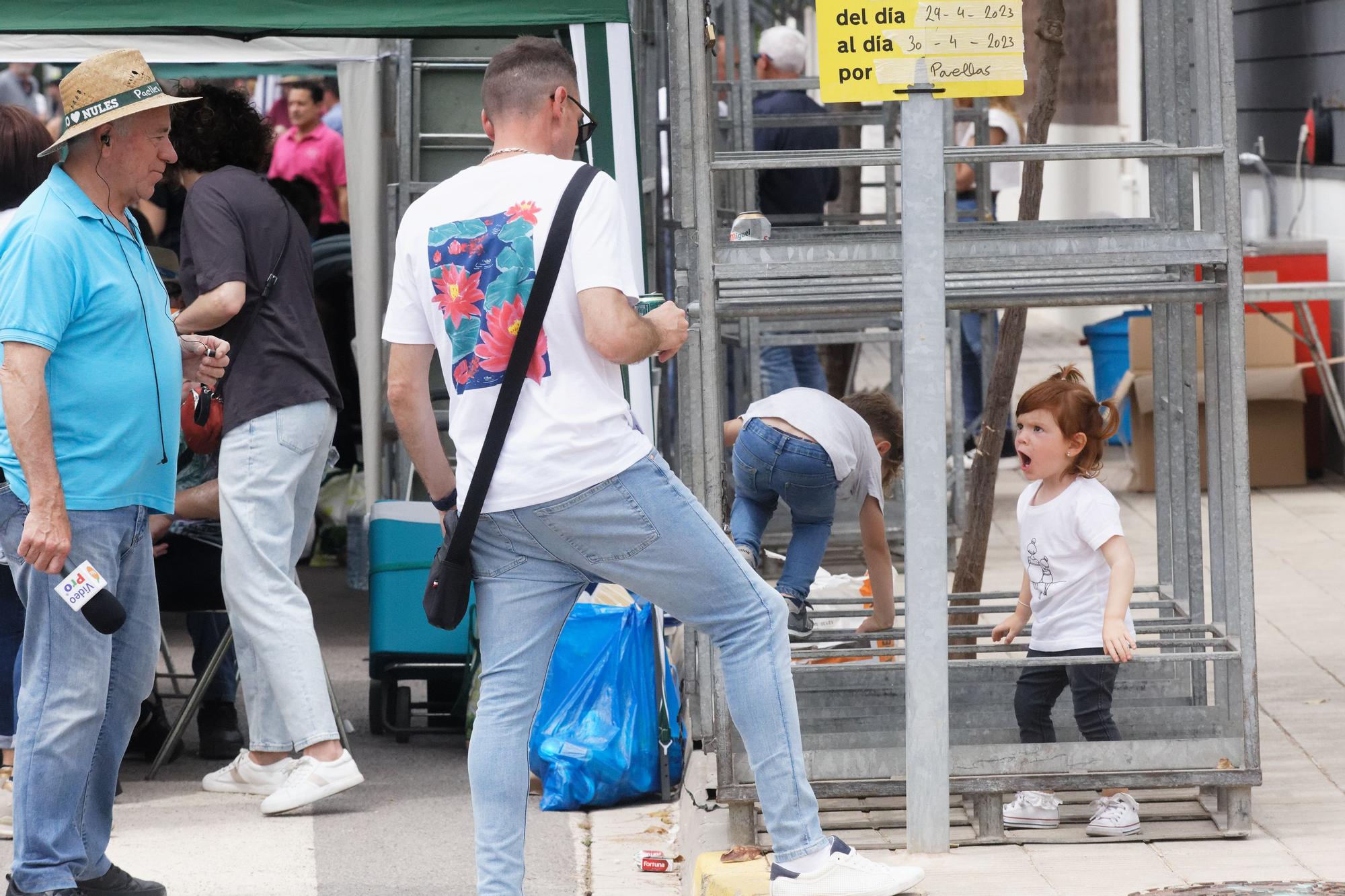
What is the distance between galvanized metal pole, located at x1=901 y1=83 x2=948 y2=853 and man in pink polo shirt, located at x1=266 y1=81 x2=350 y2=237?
8.85 metres

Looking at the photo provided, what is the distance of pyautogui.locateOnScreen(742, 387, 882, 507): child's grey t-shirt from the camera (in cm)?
494

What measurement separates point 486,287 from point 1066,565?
1784 millimetres

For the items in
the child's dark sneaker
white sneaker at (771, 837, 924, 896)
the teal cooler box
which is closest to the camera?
white sneaker at (771, 837, 924, 896)

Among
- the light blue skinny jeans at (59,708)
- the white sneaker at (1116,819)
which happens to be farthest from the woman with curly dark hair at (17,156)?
the white sneaker at (1116,819)

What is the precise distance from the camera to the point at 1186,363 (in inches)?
191

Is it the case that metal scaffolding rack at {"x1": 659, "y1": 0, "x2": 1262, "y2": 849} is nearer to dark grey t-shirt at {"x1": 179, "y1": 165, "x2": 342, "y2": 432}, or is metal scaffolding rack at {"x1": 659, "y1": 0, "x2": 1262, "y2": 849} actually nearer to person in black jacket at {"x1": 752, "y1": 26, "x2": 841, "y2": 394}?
dark grey t-shirt at {"x1": 179, "y1": 165, "x2": 342, "y2": 432}

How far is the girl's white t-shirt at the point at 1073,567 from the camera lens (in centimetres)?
446

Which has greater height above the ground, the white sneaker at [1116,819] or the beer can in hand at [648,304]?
the beer can in hand at [648,304]

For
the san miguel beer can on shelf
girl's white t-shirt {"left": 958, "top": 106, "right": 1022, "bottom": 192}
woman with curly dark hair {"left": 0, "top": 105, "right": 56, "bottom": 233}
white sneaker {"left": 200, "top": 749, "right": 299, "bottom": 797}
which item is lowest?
white sneaker {"left": 200, "top": 749, "right": 299, "bottom": 797}

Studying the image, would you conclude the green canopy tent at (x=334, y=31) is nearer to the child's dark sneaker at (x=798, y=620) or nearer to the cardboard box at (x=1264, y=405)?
the child's dark sneaker at (x=798, y=620)

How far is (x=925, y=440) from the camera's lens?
397cm

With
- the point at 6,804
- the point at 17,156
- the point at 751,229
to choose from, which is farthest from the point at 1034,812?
the point at 17,156

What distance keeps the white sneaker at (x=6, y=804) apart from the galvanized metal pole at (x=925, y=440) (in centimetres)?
244

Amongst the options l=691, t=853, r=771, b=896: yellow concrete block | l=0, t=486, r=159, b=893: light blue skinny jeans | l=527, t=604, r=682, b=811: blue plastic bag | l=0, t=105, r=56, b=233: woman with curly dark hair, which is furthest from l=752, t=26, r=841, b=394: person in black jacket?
l=0, t=486, r=159, b=893: light blue skinny jeans
